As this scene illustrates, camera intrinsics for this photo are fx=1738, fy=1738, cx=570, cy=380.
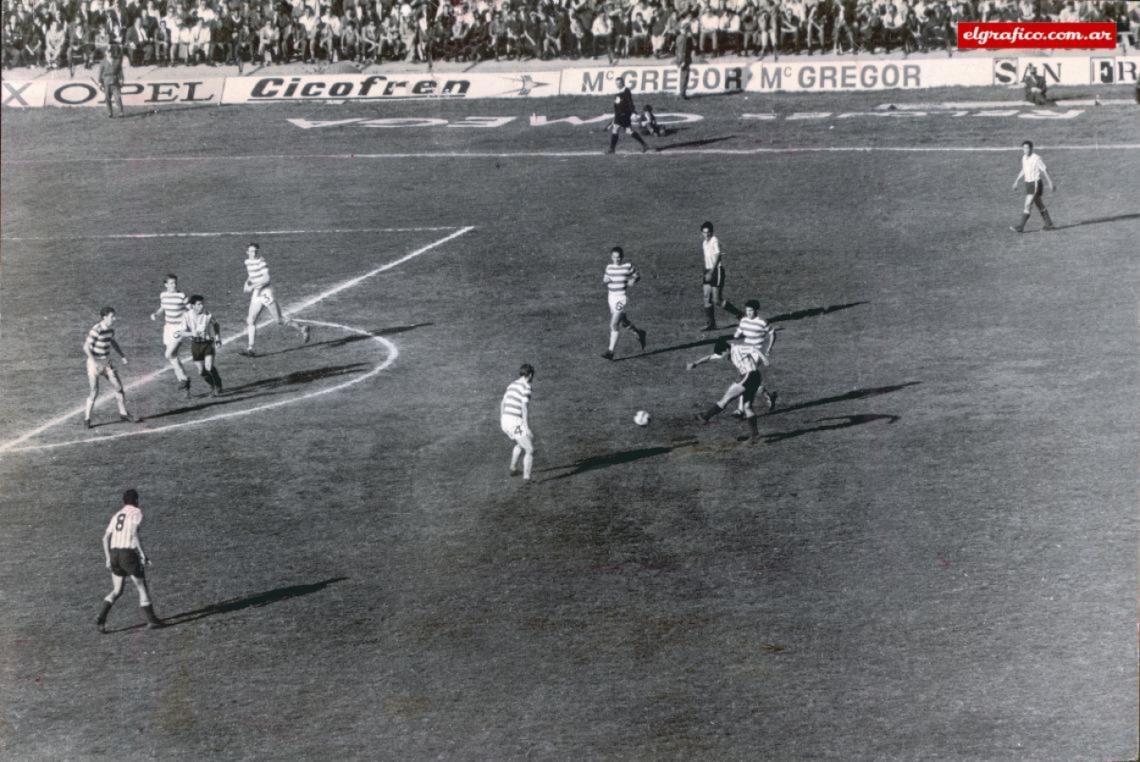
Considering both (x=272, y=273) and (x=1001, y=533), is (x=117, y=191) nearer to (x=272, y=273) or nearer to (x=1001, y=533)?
(x=272, y=273)

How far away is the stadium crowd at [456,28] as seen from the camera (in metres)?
63.8

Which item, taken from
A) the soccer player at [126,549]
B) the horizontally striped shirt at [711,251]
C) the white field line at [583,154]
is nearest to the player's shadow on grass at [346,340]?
the horizontally striped shirt at [711,251]

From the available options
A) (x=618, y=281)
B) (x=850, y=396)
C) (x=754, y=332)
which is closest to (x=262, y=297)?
(x=618, y=281)

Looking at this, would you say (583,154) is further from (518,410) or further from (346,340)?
(518,410)

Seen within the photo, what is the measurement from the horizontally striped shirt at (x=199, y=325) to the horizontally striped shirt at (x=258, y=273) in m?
2.92

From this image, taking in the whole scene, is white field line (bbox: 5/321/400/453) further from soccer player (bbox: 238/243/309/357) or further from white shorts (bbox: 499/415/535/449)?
white shorts (bbox: 499/415/535/449)

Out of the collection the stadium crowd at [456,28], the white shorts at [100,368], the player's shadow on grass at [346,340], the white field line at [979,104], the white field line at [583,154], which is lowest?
the player's shadow on grass at [346,340]

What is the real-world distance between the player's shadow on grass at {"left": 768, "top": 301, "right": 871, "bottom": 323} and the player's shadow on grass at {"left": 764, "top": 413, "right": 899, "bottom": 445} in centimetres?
740

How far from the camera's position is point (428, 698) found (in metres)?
21.7

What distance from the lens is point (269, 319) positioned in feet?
135

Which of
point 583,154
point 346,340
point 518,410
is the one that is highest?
point 583,154

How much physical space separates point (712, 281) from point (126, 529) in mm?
17893

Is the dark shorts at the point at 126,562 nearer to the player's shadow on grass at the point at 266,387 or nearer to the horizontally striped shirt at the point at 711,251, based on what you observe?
the player's shadow on grass at the point at 266,387

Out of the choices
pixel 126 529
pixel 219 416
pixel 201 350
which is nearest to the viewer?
pixel 126 529
